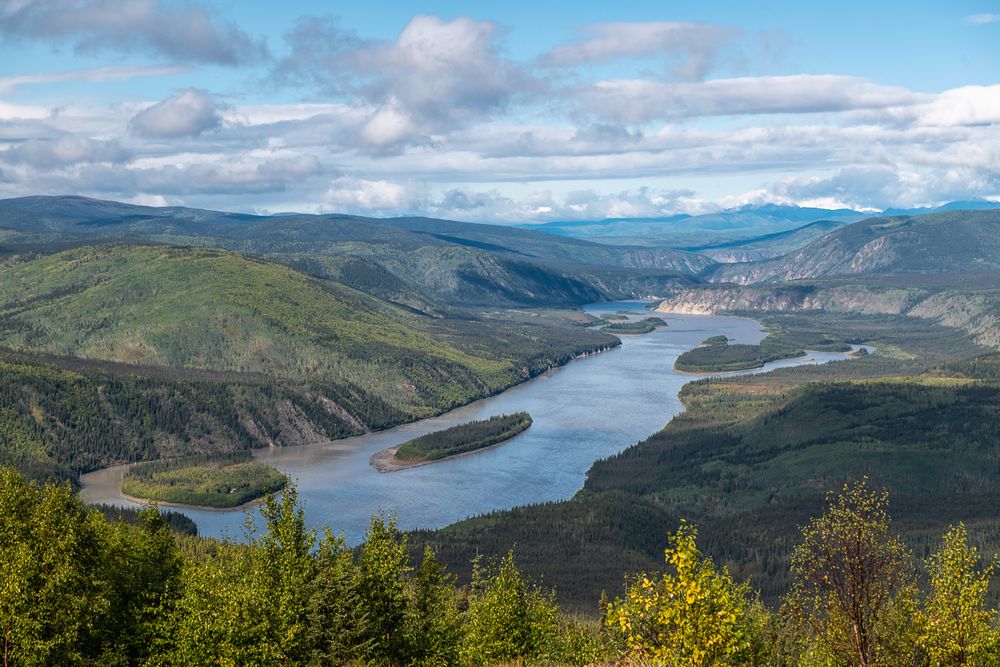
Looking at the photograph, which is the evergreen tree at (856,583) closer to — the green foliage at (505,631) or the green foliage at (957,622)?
the green foliage at (957,622)

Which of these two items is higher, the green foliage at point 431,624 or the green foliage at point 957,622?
the green foliage at point 957,622

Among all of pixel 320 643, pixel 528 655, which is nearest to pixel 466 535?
pixel 528 655

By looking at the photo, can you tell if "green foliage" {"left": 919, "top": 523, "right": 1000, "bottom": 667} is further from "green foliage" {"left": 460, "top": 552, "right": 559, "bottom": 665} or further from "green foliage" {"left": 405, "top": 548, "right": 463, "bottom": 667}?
"green foliage" {"left": 405, "top": 548, "right": 463, "bottom": 667}

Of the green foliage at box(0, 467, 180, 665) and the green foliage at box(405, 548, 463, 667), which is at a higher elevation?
the green foliage at box(0, 467, 180, 665)

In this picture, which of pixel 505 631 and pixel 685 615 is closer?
→ pixel 685 615

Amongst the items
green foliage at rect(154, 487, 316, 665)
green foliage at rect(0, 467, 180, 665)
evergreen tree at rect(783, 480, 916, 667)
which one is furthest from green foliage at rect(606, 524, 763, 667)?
green foliage at rect(0, 467, 180, 665)

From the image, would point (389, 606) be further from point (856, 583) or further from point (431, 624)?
point (856, 583)

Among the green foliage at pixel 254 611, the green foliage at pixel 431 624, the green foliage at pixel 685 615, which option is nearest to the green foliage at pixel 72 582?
the green foliage at pixel 254 611

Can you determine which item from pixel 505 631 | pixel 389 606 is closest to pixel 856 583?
pixel 389 606

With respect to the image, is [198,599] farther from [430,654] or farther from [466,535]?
[466,535]

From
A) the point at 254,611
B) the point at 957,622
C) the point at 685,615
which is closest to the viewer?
the point at 685,615

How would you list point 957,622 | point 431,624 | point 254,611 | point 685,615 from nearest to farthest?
point 685,615 < point 957,622 < point 254,611 < point 431,624
